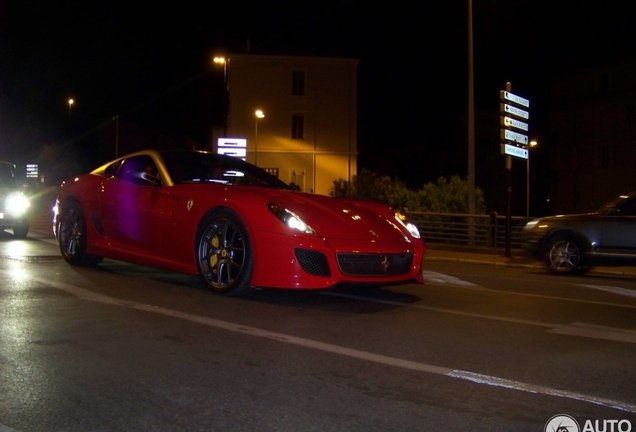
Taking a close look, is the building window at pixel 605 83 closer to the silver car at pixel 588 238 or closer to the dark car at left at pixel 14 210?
the silver car at pixel 588 238

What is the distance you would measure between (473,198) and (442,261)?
18.6 ft

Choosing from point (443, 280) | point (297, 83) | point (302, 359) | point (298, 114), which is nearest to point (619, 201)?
point (443, 280)

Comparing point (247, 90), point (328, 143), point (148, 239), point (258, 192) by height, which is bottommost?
point (148, 239)

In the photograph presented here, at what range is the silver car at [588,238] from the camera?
12.2 m

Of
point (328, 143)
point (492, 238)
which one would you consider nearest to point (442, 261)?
point (492, 238)

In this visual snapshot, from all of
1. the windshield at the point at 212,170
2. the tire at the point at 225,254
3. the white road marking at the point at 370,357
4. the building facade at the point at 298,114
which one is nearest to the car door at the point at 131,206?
the windshield at the point at 212,170

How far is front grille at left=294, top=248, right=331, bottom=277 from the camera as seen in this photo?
681 centimetres

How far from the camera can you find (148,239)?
8117mm

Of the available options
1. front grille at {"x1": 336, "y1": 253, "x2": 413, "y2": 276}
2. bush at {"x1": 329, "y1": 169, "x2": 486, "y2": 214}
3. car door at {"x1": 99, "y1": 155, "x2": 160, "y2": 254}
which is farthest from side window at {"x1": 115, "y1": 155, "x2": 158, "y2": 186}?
bush at {"x1": 329, "y1": 169, "x2": 486, "y2": 214}

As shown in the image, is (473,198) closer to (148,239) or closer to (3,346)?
(148,239)

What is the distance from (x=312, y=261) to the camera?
6.82 metres

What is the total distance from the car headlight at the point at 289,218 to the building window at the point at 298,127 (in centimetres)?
3994

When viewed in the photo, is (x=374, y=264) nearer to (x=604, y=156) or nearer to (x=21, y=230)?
(x=21, y=230)

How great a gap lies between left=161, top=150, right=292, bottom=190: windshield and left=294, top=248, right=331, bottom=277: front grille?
1.85m
